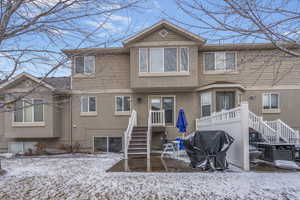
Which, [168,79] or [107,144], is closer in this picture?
[168,79]

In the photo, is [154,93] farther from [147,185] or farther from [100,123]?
[147,185]

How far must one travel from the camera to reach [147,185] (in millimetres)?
6027

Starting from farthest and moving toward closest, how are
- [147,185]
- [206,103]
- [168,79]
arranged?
1. [206,103]
2. [168,79]
3. [147,185]

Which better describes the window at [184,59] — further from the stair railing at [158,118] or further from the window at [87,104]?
the window at [87,104]

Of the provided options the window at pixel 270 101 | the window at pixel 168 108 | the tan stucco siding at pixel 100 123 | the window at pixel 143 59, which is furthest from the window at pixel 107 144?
the window at pixel 270 101

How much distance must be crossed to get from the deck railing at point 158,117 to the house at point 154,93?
0.06m

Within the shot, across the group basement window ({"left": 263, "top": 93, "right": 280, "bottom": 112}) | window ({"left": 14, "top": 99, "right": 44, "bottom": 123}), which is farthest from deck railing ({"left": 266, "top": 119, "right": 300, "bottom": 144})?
window ({"left": 14, "top": 99, "right": 44, "bottom": 123})

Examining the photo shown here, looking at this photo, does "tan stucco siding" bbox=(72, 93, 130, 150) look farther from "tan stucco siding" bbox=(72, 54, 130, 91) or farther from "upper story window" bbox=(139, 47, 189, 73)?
"upper story window" bbox=(139, 47, 189, 73)

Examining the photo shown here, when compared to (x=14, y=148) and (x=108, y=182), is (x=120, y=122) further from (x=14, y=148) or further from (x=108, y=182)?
(x=108, y=182)

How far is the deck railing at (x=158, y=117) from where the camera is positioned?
13688mm

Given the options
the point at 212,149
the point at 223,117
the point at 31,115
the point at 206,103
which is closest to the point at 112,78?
the point at 31,115

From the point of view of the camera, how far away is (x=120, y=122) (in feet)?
47.5

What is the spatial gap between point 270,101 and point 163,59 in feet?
22.7

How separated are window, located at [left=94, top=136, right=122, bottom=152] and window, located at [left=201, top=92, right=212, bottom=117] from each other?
5360mm
